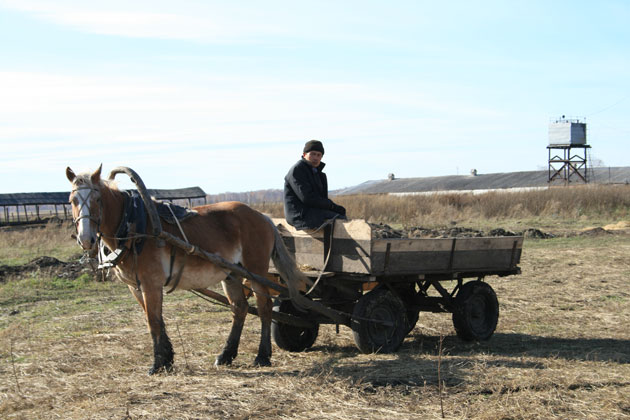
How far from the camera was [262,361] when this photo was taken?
700 centimetres

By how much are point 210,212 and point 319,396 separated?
2.69 m

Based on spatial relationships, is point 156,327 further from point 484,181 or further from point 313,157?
point 484,181

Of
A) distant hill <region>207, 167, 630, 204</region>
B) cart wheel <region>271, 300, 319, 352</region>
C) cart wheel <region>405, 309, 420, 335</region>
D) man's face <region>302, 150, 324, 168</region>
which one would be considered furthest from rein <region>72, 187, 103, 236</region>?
distant hill <region>207, 167, 630, 204</region>

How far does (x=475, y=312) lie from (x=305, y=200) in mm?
2620

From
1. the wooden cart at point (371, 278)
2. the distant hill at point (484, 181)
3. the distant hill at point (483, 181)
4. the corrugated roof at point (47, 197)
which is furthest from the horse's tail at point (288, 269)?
the distant hill at point (484, 181)

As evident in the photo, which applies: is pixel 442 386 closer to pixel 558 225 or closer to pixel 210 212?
pixel 210 212

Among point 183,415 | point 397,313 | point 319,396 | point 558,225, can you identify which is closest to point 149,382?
point 183,415

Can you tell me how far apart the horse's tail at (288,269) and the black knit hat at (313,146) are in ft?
3.15

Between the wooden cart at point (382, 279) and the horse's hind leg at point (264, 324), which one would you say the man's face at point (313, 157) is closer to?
the wooden cart at point (382, 279)

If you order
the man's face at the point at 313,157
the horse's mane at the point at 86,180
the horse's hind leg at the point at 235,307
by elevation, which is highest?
the man's face at the point at 313,157

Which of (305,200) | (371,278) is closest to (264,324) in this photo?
(371,278)

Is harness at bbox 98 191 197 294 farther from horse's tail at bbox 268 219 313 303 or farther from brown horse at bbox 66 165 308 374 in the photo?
horse's tail at bbox 268 219 313 303

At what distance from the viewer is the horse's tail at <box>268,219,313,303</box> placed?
723cm

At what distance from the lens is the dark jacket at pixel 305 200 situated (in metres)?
7.30
